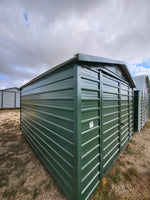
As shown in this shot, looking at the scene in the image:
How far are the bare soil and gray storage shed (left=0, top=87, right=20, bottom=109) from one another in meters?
10.4

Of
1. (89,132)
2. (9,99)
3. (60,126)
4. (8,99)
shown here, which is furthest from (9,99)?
(89,132)

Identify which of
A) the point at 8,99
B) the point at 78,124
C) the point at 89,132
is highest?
the point at 8,99

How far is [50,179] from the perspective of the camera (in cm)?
177

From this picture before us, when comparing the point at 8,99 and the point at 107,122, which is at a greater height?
the point at 8,99

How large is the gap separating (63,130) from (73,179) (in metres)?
0.75

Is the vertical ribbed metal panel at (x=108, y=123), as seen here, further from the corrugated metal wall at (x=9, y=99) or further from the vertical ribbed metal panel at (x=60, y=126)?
the corrugated metal wall at (x=9, y=99)

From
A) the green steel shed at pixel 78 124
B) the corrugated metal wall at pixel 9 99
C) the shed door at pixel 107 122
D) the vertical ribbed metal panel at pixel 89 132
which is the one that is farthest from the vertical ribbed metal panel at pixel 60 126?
the corrugated metal wall at pixel 9 99

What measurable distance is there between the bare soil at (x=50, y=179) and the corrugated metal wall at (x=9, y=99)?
408 inches

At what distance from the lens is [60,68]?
152cm

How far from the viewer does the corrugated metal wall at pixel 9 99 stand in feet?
33.7

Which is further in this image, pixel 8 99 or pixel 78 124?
pixel 8 99

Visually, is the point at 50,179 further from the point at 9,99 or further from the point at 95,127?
the point at 9,99

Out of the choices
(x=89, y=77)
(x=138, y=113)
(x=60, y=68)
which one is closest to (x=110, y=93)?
(x=89, y=77)

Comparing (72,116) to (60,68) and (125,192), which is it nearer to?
(60,68)
